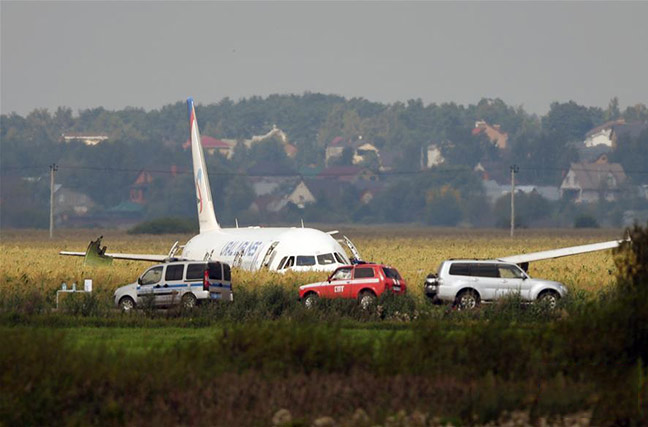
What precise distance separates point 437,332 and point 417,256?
6743 centimetres

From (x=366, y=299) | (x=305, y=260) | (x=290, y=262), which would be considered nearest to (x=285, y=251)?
(x=290, y=262)

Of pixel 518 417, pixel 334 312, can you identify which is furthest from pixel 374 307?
pixel 518 417

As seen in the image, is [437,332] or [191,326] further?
[191,326]

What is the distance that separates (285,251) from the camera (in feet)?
167

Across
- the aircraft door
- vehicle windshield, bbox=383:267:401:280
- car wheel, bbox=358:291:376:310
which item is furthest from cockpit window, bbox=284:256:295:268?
car wheel, bbox=358:291:376:310

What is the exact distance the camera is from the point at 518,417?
65.8 feet

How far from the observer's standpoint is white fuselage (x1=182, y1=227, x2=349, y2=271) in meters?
50.2

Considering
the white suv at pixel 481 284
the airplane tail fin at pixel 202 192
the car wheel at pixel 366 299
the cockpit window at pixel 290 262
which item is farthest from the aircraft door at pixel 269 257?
the airplane tail fin at pixel 202 192

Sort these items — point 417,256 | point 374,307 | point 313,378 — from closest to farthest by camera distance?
point 313,378
point 374,307
point 417,256

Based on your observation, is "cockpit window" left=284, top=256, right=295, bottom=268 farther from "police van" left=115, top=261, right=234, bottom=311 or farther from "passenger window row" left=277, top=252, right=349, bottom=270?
"police van" left=115, top=261, right=234, bottom=311

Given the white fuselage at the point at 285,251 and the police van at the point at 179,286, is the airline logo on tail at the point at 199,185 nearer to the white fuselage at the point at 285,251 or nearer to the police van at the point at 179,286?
the white fuselage at the point at 285,251

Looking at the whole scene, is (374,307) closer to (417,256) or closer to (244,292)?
(244,292)

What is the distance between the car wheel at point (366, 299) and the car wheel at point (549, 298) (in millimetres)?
4845

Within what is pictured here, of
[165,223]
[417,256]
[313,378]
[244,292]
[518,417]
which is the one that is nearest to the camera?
[518,417]
